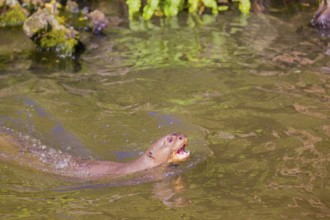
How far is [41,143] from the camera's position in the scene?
25.2 feet

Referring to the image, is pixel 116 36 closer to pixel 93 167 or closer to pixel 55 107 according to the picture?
pixel 55 107

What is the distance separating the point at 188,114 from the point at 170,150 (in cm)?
172

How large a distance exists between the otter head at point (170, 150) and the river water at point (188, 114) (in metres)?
0.18

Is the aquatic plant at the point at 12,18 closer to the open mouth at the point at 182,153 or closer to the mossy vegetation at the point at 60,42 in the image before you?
the mossy vegetation at the point at 60,42

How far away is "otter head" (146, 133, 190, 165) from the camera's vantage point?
6449mm

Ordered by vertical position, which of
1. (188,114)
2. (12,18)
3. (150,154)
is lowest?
(188,114)

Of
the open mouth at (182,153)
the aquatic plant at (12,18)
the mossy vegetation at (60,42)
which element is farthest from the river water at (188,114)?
the aquatic plant at (12,18)

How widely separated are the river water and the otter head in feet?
0.59

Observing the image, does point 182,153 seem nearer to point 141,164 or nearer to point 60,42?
point 141,164

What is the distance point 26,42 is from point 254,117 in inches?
216

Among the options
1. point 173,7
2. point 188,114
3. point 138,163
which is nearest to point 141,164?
point 138,163

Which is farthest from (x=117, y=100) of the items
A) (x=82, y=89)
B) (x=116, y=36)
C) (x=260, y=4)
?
(x=260, y=4)

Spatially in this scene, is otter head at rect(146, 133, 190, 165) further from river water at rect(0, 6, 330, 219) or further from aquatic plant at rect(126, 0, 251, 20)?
aquatic plant at rect(126, 0, 251, 20)

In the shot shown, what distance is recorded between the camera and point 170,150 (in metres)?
6.50
